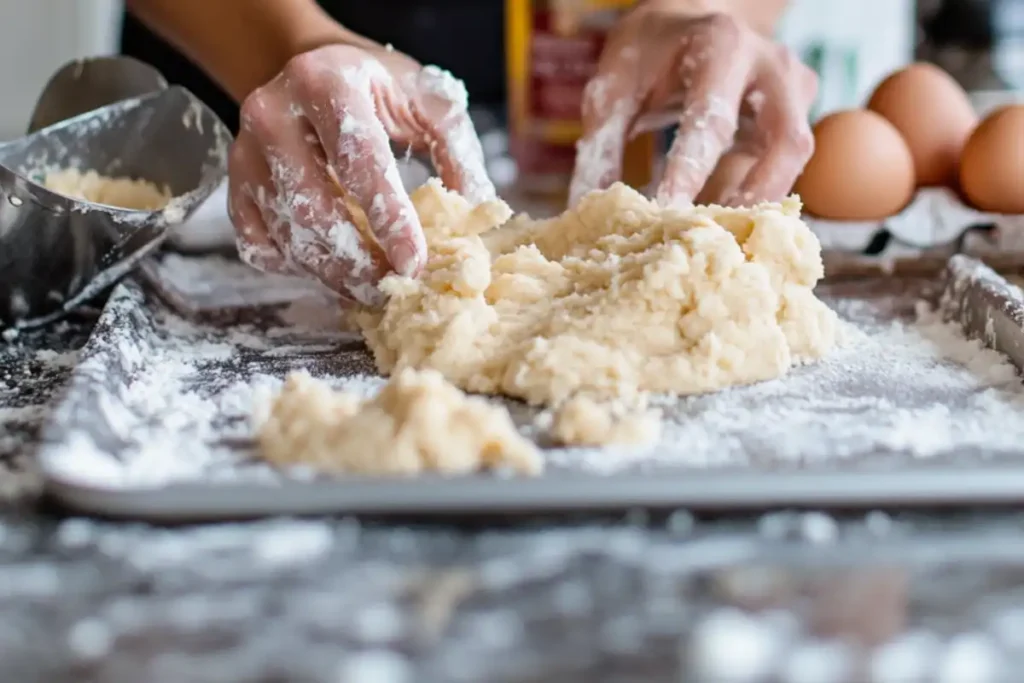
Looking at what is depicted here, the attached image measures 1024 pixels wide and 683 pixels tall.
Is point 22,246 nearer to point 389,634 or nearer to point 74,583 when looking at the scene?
point 74,583

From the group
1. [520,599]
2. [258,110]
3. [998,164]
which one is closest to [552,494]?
[520,599]

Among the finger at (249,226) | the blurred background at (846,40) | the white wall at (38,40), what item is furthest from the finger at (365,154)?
the white wall at (38,40)

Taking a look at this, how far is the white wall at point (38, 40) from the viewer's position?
10.2ft

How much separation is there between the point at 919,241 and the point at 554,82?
748mm

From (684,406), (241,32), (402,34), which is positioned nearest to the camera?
(684,406)

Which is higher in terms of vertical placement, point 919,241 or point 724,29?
point 724,29

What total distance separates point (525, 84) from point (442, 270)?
3.43 feet

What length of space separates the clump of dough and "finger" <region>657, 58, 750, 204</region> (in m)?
0.14

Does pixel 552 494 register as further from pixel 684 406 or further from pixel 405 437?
pixel 684 406

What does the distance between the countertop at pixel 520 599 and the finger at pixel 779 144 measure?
68 cm

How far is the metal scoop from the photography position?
1.07 m

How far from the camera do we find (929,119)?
1.56 m

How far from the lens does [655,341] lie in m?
0.95

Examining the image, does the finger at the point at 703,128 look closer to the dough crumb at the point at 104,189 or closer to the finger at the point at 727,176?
the finger at the point at 727,176
